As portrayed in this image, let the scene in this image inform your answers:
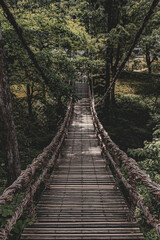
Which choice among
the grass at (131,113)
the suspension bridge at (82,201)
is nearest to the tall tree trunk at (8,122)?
the suspension bridge at (82,201)

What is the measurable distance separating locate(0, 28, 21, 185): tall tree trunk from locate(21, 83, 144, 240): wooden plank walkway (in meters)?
1.08

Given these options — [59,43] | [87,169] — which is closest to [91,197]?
[87,169]

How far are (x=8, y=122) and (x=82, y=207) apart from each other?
256 cm

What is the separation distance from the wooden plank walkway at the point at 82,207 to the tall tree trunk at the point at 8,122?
3.55 ft

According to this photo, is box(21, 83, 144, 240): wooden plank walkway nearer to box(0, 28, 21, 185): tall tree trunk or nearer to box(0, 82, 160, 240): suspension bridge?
box(0, 82, 160, 240): suspension bridge

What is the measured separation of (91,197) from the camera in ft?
10.0

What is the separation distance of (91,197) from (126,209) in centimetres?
65

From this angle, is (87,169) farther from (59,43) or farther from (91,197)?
(59,43)

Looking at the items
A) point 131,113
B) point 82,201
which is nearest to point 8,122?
point 82,201

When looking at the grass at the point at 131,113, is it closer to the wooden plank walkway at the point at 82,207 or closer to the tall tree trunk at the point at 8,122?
the wooden plank walkway at the point at 82,207

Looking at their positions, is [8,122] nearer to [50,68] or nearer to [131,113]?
[50,68]

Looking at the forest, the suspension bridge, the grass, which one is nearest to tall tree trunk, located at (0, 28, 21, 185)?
the forest

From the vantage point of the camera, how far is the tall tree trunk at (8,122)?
150 inches

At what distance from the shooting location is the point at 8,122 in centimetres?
403
